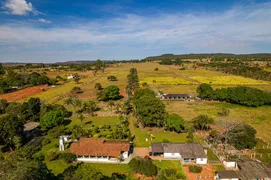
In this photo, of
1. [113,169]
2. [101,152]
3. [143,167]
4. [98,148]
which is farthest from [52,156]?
[143,167]

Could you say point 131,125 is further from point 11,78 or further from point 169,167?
point 11,78

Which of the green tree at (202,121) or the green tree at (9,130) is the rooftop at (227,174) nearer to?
the green tree at (202,121)

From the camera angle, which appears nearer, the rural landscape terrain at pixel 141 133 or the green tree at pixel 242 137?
the rural landscape terrain at pixel 141 133

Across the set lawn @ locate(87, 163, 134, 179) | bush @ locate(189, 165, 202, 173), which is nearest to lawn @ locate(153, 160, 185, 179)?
bush @ locate(189, 165, 202, 173)

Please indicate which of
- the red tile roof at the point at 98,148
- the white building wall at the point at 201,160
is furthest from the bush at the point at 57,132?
the white building wall at the point at 201,160

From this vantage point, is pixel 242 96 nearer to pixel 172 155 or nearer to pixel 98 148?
pixel 172 155

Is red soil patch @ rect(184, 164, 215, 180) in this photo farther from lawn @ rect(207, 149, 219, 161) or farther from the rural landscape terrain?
lawn @ rect(207, 149, 219, 161)
